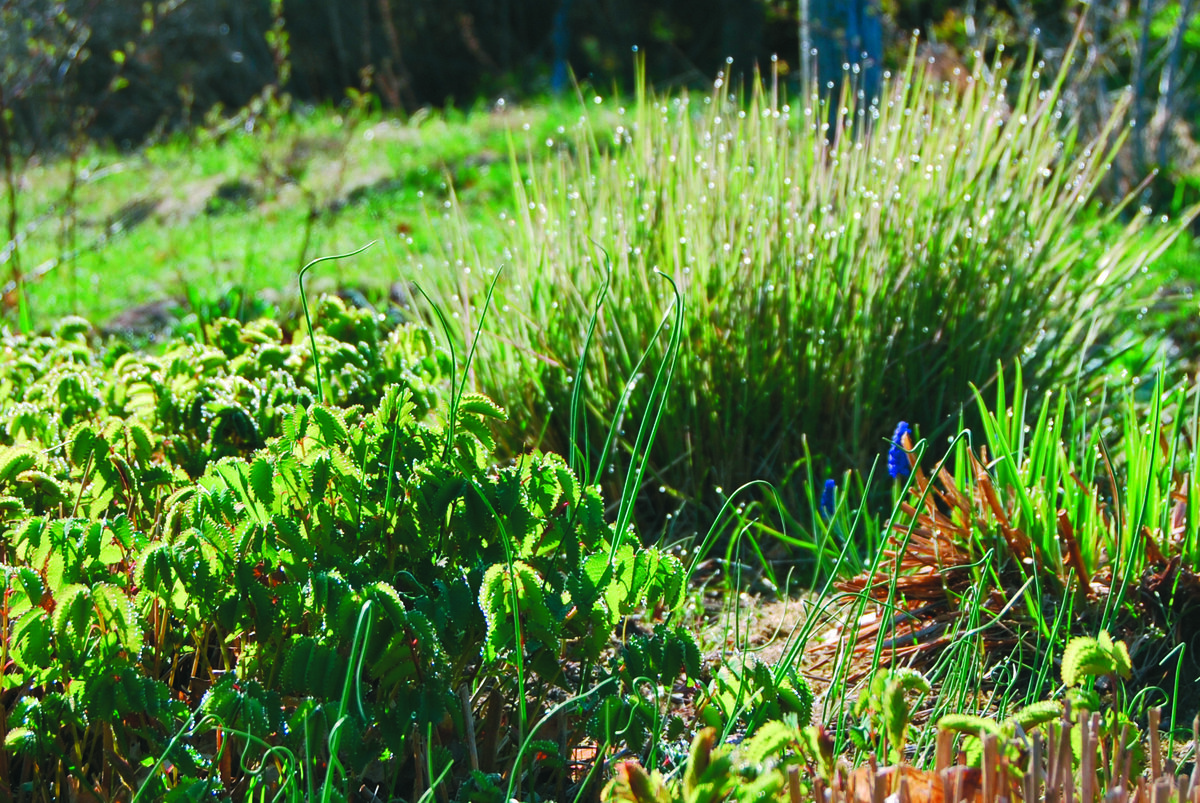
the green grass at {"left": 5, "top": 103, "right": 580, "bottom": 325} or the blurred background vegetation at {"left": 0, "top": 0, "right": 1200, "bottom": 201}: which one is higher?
the blurred background vegetation at {"left": 0, "top": 0, "right": 1200, "bottom": 201}

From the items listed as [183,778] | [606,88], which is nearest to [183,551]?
[183,778]

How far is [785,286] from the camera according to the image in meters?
2.42

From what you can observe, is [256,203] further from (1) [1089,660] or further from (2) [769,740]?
(1) [1089,660]

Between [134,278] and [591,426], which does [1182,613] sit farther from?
[134,278]

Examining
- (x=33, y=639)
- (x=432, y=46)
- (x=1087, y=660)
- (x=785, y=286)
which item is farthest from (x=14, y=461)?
(x=432, y=46)

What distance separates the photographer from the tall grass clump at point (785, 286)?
95.7 inches

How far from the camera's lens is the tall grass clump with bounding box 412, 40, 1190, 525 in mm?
2430

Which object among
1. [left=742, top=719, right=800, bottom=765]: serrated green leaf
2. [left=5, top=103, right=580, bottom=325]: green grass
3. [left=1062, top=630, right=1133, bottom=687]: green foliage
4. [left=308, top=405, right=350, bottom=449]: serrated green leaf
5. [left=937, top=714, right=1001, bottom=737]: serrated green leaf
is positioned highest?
[left=308, top=405, right=350, bottom=449]: serrated green leaf

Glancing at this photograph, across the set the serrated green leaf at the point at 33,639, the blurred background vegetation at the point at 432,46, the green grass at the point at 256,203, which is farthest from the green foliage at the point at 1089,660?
the blurred background vegetation at the point at 432,46

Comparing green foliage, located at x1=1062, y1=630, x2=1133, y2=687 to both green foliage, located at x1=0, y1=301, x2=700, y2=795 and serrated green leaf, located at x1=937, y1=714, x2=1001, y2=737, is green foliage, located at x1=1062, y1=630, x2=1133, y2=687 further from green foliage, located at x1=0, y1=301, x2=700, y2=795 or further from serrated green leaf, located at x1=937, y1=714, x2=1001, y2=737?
green foliage, located at x1=0, y1=301, x2=700, y2=795

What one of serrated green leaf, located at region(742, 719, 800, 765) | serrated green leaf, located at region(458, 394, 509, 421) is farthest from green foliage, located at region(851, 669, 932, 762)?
serrated green leaf, located at region(458, 394, 509, 421)

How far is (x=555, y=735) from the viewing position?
1508mm

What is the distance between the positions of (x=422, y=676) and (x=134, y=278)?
532 cm

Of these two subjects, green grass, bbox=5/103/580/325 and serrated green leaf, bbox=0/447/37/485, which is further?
green grass, bbox=5/103/580/325
